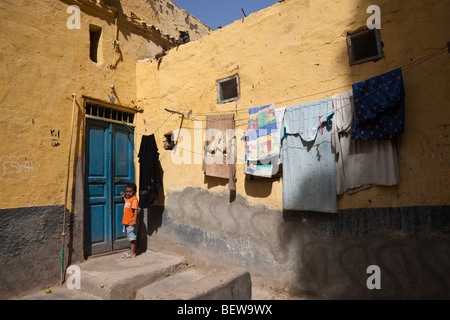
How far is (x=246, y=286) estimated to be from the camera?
3.91 m

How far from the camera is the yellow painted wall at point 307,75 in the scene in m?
3.24

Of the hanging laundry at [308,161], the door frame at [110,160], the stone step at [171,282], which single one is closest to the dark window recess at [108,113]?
the door frame at [110,160]

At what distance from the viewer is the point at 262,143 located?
4426mm

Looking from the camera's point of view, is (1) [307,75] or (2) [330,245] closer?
(2) [330,245]

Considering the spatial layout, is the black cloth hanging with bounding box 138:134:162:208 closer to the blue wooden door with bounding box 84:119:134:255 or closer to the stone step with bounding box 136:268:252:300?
the blue wooden door with bounding box 84:119:134:255

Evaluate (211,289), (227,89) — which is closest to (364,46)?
(227,89)

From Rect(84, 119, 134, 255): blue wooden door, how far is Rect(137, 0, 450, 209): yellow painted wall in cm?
78

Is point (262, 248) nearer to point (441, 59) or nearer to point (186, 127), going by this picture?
point (186, 127)

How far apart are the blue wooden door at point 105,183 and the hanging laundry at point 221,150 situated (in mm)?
2065

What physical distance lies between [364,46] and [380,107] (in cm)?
118

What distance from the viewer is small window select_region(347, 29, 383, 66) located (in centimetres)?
368

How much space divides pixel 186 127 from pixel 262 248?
2771 millimetres

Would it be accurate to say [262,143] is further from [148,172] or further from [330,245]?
[148,172]
